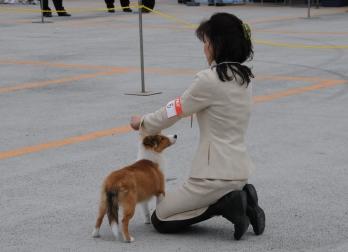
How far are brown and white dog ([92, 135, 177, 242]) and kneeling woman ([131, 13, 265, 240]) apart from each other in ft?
0.44

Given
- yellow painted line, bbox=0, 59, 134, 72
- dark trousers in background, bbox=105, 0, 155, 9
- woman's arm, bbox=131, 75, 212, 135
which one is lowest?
dark trousers in background, bbox=105, 0, 155, 9

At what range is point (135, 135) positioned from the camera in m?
8.80

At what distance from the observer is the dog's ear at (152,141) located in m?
5.40

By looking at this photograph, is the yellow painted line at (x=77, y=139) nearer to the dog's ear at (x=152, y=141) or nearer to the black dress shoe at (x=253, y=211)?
the dog's ear at (x=152, y=141)

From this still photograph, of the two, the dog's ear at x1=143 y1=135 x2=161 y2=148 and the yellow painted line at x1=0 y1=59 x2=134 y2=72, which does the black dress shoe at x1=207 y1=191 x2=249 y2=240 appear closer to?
the dog's ear at x1=143 y1=135 x2=161 y2=148

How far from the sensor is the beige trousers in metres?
5.29

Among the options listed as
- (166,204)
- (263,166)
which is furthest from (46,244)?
(263,166)

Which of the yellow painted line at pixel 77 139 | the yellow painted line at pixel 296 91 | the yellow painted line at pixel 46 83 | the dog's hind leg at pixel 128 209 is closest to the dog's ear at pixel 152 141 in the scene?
the dog's hind leg at pixel 128 209

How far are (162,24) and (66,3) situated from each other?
10.0 metres

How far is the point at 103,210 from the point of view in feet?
17.2

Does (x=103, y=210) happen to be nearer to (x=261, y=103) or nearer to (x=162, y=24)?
(x=261, y=103)

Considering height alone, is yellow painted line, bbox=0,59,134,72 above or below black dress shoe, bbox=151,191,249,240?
below

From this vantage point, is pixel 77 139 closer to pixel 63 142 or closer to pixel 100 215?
pixel 63 142

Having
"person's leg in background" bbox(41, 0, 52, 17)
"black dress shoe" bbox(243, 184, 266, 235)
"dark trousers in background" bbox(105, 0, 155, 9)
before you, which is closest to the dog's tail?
"black dress shoe" bbox(243, 184, 266, 235)
